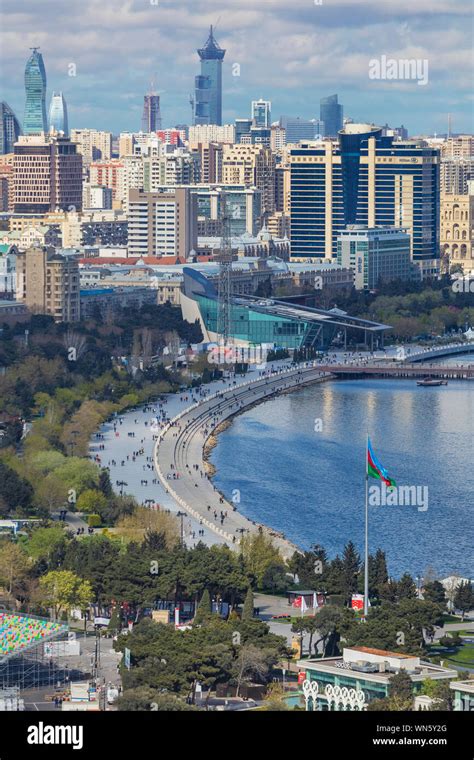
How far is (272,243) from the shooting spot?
261ft

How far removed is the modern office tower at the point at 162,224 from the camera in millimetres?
75062

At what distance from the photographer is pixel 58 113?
391ft

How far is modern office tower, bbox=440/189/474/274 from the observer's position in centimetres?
8438

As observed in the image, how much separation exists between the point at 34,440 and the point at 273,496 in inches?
203

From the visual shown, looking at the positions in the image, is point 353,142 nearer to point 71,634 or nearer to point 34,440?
point 34,440

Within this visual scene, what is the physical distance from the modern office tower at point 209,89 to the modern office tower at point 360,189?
48162 mm

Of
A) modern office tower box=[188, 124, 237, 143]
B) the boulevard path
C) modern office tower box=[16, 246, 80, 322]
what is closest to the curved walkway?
the boulevard path

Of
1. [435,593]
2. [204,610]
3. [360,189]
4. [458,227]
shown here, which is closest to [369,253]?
[360,189]

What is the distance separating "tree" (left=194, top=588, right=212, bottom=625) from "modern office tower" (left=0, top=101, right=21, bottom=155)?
9727cm

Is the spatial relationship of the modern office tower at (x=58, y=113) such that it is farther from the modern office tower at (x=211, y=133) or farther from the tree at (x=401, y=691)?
the tree at (x=401, y=691)

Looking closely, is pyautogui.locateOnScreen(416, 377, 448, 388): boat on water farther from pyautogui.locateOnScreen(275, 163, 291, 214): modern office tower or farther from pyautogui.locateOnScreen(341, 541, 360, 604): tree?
pyautogui.locateOnScreen(275, 163, 291, 214): modern office tower
